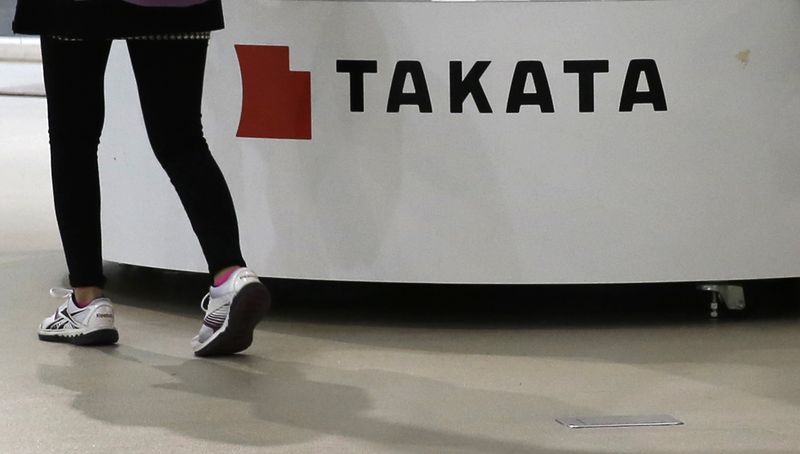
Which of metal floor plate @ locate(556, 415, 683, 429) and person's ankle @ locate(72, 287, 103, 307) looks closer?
metal floor plate @ locate(556, 415, 683, 429)

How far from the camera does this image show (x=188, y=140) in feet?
9.30

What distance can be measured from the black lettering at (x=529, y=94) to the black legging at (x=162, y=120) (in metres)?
0.70

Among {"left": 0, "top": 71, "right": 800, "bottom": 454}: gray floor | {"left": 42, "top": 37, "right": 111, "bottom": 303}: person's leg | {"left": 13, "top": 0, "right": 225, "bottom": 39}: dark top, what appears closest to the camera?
{"left": 0, "top": 71, "right": 800, "bottom": 454}: gray floor

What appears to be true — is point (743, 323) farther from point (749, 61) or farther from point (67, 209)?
point (67, 209)

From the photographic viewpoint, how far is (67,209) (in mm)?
2949

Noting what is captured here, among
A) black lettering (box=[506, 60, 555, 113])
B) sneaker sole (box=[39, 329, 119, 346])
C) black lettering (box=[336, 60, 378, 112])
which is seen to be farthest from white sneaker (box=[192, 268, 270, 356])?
black lettering (box=[506, 60, 555, 113])

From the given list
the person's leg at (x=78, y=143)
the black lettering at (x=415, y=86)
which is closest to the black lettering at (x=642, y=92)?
the black lettering at (x=415, y=86)

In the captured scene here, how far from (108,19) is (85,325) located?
645 mm

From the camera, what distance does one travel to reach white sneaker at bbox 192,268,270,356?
277 centimetres

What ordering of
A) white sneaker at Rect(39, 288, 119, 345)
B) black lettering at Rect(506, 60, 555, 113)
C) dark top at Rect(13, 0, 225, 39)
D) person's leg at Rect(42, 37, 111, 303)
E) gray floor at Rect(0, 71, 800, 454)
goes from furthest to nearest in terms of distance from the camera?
1. black lettering at Rect(506, 60, 555, 113)
2. white sneaker at Rect(39, 288, 119, 345)
3. person's leg at Rect(42, 37, 111, 303)
4. dark top at Rect(13, 0, 225, 39)
5. gray floor at Rect(0, 71, 800, 454)

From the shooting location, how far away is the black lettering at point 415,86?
126 inches

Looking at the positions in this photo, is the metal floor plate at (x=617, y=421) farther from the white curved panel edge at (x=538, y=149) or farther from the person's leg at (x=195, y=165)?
the white curved panel edge at (x=538, y=149)

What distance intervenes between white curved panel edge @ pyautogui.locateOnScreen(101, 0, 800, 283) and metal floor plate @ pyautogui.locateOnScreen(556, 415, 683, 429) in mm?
812

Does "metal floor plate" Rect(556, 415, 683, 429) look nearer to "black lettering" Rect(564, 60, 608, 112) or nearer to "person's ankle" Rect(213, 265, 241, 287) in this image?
"person's ankle" Rect(213, 265, 241, 287)
